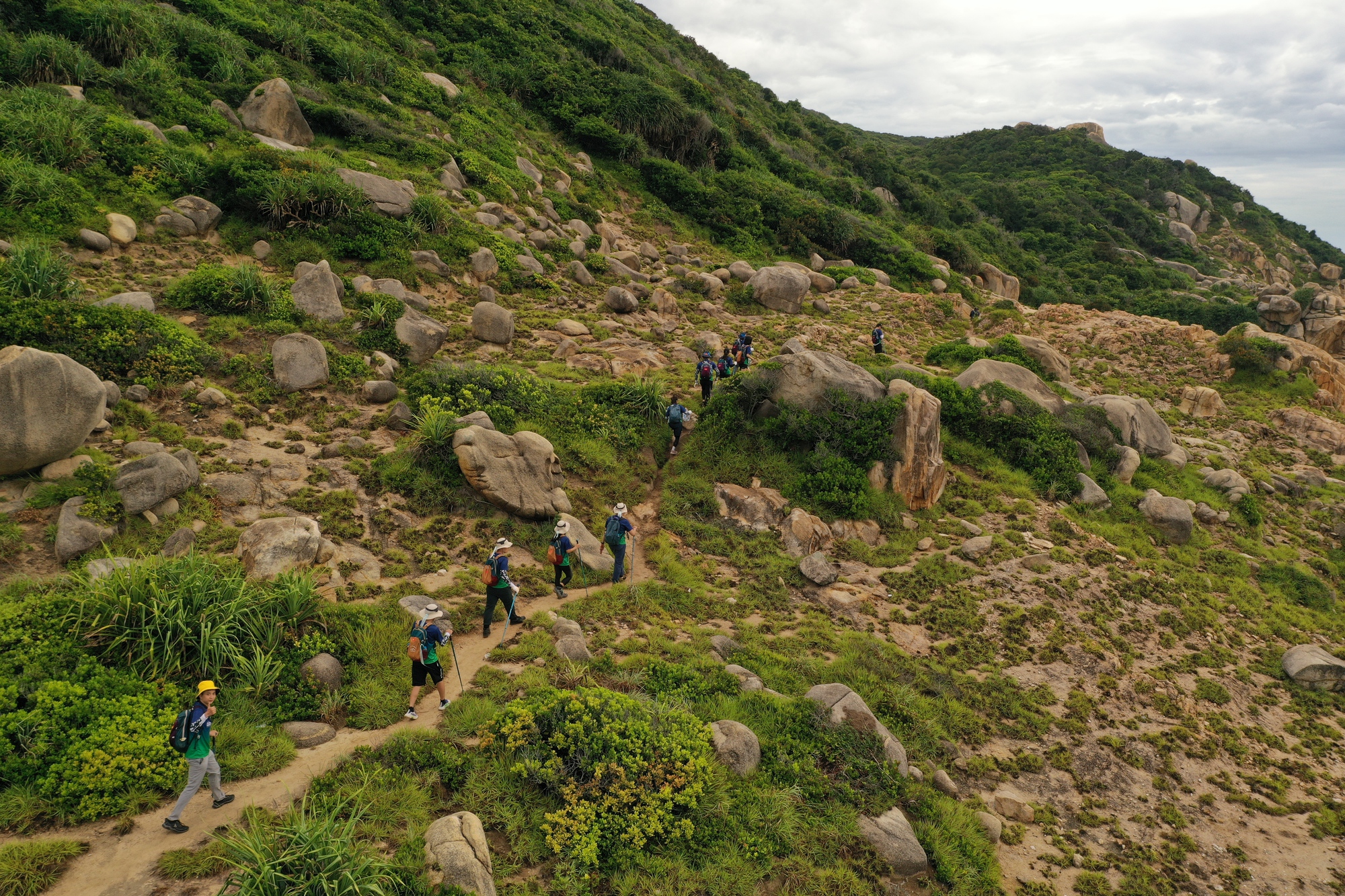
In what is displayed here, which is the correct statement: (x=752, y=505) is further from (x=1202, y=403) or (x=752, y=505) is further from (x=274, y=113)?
(x=1202, y=403)

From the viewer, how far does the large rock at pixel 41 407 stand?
32.6ft

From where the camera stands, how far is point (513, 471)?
14.7 meters

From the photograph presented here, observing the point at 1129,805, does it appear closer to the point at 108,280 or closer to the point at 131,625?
the point at 131,625

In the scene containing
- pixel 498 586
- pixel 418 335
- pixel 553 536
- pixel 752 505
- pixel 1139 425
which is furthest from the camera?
pixel 1139 425

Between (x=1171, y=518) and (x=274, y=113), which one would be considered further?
(x=274, y=113)

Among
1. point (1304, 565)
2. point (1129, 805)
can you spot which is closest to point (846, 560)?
point (1129, 805)

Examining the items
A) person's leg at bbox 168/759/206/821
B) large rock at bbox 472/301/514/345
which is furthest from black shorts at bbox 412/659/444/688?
large rock at bbox 472/301/514/345

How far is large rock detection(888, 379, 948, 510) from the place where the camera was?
18.2 meters

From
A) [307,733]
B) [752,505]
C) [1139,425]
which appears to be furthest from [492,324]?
[1139,425]

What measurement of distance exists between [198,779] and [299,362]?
1151cm

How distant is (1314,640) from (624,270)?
93.0ft

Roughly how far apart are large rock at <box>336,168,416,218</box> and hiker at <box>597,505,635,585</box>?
56.3ft

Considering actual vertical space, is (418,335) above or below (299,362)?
above

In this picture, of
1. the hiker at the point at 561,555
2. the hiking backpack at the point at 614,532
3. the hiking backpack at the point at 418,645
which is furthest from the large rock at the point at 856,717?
the hiking backpack at the point at 418,645
